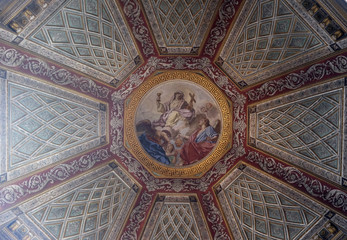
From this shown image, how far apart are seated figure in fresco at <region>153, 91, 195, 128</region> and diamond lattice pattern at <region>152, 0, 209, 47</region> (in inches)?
105

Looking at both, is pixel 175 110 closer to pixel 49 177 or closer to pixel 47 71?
pixel 47 71

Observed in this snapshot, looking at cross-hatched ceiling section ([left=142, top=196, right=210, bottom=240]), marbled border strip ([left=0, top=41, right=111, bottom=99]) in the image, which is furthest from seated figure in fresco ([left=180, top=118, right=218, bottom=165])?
marbled border strip ([left=0, top=41, right=111, bottom=99])

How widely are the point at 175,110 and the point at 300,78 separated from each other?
5605 mm

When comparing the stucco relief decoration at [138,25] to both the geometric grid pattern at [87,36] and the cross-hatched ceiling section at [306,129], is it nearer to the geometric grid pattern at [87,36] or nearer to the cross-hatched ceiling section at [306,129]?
the geometric grid pattern at [87,36]

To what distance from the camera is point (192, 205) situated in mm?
13195

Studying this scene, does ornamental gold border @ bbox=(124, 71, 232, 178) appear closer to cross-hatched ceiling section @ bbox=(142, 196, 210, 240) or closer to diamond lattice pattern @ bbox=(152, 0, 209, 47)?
cross-hatched ceiling section @ bbox=(142, 196, 210, 240)

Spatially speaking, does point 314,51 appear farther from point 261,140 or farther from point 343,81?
point 261,140

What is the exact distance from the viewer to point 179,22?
11.5m

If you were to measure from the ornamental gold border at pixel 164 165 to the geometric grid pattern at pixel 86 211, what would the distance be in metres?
1.61

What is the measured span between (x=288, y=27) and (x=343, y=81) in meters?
2.64

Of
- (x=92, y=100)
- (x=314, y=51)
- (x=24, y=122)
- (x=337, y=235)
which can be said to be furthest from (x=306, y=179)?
(x=24, y=122)

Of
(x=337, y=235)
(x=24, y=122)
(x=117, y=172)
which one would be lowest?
(x=337, y=235)

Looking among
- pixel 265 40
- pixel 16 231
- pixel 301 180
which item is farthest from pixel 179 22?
pixel 16 231

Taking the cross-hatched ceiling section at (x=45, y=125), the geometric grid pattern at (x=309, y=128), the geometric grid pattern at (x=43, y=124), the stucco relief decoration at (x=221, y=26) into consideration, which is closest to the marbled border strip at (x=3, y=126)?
the cross-hatched ceiling section at (x=45, y=125)
